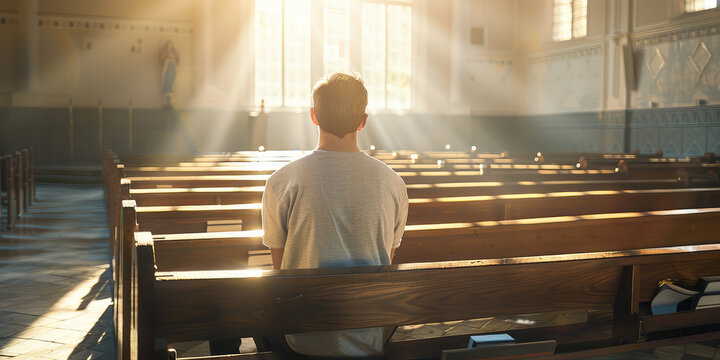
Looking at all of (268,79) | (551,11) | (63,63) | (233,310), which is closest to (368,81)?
(268,79)

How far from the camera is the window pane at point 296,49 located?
15000mm

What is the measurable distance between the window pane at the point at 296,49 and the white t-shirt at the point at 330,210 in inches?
529

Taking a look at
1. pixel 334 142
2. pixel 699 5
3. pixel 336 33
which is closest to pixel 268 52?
pixel 336 33

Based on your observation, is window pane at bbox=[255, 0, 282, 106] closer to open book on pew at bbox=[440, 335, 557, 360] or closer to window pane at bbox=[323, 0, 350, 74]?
window pane at bbox=[323, 0, 350, 74]

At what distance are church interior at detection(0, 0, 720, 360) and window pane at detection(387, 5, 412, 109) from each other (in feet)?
0.19

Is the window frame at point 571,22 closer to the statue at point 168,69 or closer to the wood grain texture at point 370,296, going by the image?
the statue at point 168,69

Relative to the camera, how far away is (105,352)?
9.55 feet

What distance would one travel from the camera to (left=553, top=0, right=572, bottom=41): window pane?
14.5 m

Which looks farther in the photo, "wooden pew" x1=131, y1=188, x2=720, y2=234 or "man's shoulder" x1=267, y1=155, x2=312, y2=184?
"wooden pew" x1=131, y1=188, x2=720, y2=234

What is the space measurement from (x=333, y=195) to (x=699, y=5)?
11.9 metres

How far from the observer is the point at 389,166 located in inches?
158

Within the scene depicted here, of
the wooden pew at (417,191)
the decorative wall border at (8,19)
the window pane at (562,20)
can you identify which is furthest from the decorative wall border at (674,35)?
the decorative wall border at (8,19)

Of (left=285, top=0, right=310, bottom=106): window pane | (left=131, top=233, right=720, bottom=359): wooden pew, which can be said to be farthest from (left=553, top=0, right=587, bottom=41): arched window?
(left=131, top=233, right=720, bottom=359): wooden pew

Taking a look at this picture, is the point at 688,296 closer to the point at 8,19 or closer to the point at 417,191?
the point at 417,191
